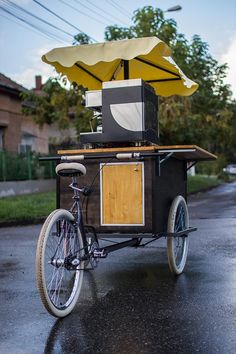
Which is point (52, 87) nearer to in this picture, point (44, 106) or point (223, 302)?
point (44, 106)

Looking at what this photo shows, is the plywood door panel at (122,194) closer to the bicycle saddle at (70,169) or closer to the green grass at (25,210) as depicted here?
the bicycle saddle at (70,169)

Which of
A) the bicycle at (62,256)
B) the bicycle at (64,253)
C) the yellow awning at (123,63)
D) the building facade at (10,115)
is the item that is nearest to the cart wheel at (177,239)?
the bicycle at (64,253)

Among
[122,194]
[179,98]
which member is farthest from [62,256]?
[179,98]

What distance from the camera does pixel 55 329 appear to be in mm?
4484

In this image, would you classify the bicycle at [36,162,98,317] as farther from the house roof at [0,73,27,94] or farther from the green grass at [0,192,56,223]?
the house roof at [0,73,27,94]

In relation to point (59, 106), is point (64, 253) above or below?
below

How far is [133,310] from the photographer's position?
5.02 meters

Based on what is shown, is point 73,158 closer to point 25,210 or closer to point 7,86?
point 25,210

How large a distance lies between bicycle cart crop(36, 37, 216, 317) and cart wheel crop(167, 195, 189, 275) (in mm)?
11

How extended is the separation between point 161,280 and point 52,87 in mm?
17995

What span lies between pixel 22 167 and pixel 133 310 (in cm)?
1787

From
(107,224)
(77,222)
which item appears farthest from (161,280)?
(77,222)

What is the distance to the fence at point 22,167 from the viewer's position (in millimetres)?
21172

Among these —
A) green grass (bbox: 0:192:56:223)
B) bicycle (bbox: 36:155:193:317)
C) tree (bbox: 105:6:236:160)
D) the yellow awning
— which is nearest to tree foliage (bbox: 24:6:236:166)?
tree (bbox: 105:6:236:160)
